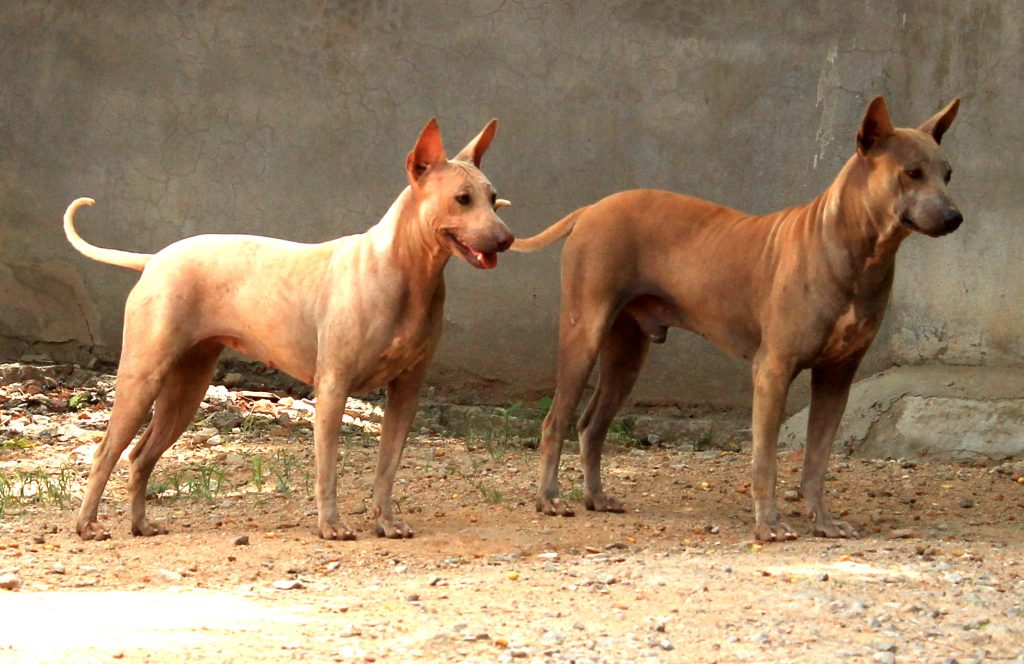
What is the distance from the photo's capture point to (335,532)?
6.06 metres

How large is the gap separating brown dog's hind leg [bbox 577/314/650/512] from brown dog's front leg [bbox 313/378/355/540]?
1.45m

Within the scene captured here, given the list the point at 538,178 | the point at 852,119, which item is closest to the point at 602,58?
the point at 538,178

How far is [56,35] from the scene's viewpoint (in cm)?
944

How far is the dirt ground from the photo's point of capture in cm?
439

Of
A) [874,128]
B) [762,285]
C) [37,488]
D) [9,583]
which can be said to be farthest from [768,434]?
[37,488]

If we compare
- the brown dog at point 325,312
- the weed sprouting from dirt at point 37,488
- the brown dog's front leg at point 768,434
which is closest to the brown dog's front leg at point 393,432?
the brown dog at point 325,312

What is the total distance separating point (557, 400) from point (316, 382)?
4.30ft

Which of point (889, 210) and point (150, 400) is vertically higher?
point (889, 210)

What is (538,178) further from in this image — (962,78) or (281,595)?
(281,595)

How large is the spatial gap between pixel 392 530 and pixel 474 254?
4.04 feet

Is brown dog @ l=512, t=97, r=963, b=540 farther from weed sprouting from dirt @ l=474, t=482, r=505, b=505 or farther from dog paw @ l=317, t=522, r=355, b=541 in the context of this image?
dog paw @ l=317, t=522, r=355, b=541

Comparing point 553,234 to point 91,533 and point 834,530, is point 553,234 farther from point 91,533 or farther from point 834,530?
point 91,533

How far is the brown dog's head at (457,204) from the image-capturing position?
5.79 meters

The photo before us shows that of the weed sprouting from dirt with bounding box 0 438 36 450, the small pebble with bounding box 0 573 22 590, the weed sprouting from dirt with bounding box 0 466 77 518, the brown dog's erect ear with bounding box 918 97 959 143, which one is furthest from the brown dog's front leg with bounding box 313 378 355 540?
the weed sprouting from dirt with bounding box 0 438 36 450
